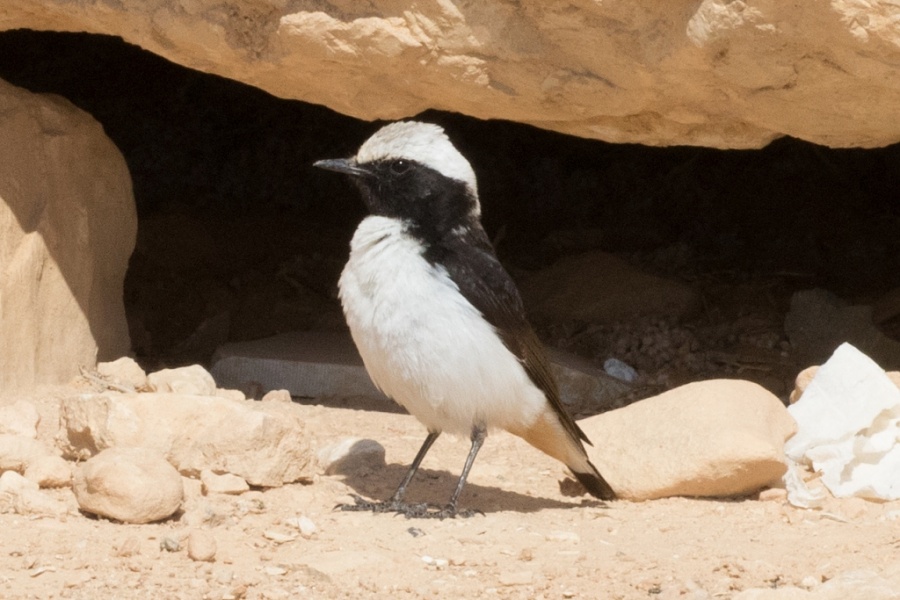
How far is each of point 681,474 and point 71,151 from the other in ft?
12.1

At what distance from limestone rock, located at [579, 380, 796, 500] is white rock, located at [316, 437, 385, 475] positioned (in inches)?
40.0

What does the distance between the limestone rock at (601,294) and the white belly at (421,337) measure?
3250 mm

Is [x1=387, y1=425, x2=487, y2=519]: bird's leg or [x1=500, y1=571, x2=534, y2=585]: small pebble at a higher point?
[x1=500, y1=571, x2=534, y2=585]: small pebble

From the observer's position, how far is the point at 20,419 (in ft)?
18.1

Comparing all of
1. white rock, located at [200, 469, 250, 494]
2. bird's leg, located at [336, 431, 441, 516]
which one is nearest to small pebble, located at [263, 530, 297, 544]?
white rock, located at [200, 469, 250, 494]

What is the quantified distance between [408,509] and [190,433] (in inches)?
38.1

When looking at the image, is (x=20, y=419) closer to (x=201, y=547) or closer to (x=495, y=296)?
(x=201, y=547)

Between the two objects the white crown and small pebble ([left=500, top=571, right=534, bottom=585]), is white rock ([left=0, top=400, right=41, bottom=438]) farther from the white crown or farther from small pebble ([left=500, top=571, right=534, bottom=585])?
small pebble ([left=500, top=571, right=534, bottom=585])

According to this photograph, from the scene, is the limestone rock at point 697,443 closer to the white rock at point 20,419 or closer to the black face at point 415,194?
the black face at point 415,194

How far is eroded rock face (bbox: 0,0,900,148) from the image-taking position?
5492 millimetres

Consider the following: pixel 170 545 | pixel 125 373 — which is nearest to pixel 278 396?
pixel 125 373

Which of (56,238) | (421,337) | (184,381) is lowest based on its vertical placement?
(184,381)

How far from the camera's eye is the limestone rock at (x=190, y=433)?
5.13 meters

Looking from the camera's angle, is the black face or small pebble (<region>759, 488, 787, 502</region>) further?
small pebble (<region>759, 488, 787, 502</region>)
